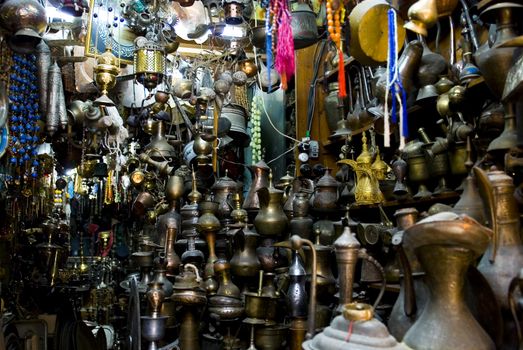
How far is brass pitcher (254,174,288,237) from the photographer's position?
2.91m

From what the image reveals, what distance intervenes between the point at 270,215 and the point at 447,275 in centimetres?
166

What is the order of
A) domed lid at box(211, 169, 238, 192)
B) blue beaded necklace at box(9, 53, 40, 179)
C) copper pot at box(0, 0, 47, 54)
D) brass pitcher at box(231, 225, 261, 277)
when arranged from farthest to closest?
domed lid at box(211, 169, 238, 192)
blue beaded necklace at box(9, 53, 40, 179)
brass pitcher at box(231, 225, 261, 277)
copper pot at box(0, 0, 47, 54)

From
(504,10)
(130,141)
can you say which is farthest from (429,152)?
(130,141)

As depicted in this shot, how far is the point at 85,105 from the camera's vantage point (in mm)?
3750

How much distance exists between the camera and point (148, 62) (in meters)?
3.18

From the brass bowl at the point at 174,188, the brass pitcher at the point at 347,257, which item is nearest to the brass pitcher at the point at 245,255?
the brass bowl at the point at 174,188

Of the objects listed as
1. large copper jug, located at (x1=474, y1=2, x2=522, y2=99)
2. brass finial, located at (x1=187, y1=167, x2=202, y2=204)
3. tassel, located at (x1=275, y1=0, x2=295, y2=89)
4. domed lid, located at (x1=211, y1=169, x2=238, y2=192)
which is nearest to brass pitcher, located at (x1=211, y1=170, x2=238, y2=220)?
domed lid, located at (x1=211, y1=169, x2=238, y2=192)

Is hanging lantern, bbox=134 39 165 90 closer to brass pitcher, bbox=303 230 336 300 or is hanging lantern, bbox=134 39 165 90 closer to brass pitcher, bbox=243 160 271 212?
brass pitcher, bbox=243 160 271 212

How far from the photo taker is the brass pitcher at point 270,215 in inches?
115

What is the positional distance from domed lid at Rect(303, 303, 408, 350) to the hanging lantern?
7.52 ft

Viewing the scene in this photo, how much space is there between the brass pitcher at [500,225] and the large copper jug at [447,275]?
Result: 16 centimetres

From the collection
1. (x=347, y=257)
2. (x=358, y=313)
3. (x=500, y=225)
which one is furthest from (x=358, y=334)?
(x=500, y=225)

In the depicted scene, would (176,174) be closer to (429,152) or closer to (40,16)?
(40,16)

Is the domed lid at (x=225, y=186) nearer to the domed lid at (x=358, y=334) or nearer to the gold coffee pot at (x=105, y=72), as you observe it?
the gold coffee pot at (x=105, y=72)
